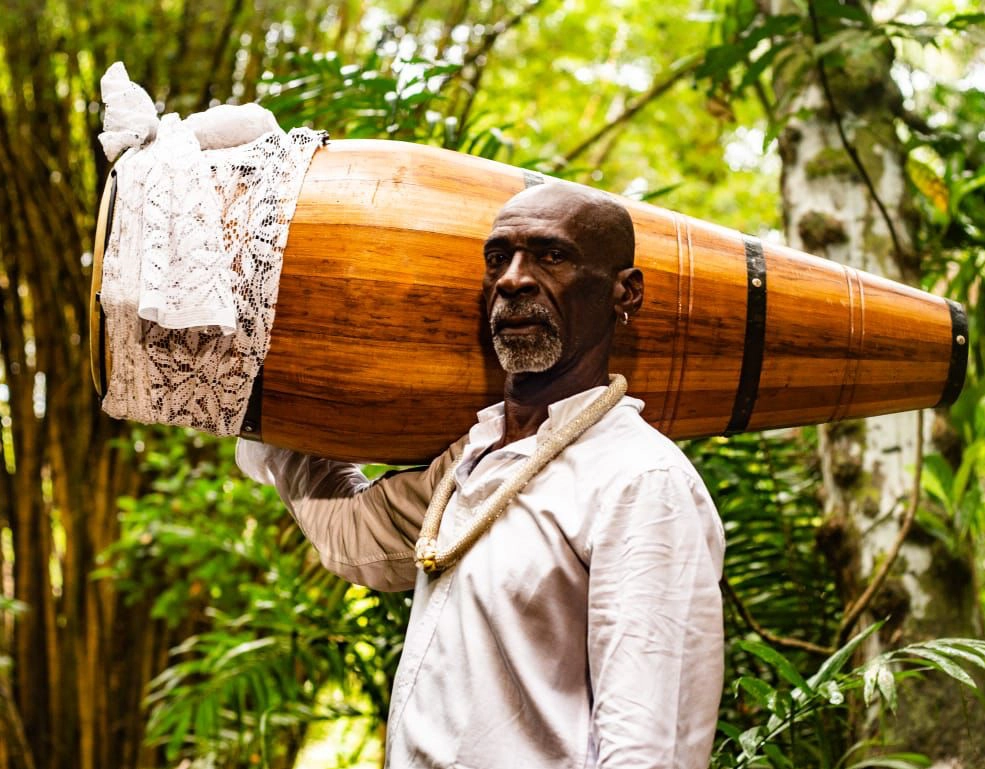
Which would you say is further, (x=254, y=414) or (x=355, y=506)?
(x=355, y=506)

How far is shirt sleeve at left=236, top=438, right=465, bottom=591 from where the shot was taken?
4.53 feet

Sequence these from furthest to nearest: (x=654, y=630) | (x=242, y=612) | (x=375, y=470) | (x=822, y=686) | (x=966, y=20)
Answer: (x=242, y=612)
(x=375, y=470)
(x=966, y=20)
(x=822, y=686)
(x=654, y=630)

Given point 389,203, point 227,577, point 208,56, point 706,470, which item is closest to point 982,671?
point 706,470

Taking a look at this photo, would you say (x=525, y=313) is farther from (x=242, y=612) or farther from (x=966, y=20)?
(x=242, y=612)

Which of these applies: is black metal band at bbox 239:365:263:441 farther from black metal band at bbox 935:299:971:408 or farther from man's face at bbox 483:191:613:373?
black metal band at bbox 935:299:971:408

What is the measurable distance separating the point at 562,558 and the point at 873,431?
1339 mm

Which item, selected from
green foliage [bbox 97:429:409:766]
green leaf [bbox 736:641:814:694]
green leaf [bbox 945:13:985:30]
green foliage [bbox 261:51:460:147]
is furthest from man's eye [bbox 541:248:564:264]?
green leaf [bbox 945:13:985:30]

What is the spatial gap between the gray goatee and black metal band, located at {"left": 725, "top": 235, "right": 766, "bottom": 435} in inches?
13.0

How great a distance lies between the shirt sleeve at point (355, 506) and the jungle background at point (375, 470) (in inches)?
20.8

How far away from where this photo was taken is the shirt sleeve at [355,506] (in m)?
1.38

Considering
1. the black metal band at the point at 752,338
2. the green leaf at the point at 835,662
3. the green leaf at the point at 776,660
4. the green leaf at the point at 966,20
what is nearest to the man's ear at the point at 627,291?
the black metal band at the point at 752,338

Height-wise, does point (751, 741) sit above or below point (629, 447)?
below

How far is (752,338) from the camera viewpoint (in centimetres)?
141

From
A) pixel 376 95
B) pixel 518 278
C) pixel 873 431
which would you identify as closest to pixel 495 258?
pixel 518 278
